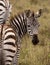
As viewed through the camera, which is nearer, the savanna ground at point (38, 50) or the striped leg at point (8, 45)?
the striped leg at point (8, 45)

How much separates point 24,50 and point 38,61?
83 cm

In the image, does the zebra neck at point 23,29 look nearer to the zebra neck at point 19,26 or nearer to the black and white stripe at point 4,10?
the zebra neck at point 19,26

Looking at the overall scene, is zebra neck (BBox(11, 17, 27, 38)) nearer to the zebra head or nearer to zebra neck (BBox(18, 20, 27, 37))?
zebra neck (BBox(18, 20, 27, 37))

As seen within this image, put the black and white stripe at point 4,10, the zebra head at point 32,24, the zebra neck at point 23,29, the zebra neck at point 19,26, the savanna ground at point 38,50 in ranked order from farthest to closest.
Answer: the black and white stripe at point 4,10 → the savanna ground at point 38,50 → the zebra head at point 32,24 → the zebra neck at point 23,29 → the zebra neck at point 19,26

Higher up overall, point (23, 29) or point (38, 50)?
point (23, 29)

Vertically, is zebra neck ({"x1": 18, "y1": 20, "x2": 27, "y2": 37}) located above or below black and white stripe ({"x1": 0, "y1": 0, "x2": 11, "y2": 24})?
below

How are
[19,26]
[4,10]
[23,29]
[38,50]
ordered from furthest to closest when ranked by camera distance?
[4,10] → [38,50] → [23,29] → [19,26]

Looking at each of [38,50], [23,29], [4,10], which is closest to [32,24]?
[23,29]

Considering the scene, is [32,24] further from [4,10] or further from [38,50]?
[4,10]

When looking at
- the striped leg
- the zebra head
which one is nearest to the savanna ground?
the zebra head

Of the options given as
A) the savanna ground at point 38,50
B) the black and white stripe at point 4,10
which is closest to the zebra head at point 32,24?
the savanna ground at point 38,50

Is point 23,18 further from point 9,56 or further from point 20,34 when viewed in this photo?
point 9,56

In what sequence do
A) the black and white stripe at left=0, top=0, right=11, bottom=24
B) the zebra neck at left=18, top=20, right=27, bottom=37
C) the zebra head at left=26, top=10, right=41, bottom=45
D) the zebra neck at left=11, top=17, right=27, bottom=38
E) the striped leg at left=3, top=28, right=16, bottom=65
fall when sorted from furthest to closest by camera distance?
the black and white stripe at left=0, top=0, right=11, bottom=24
the zebra head at left=26, top=10, right=41, bottom=45
the zebra neck at left=18, top=20, right=27, bottom=37
the zebra neck at left=11, top=17, right=27, bottom=38
the striped leg at left=3, top=28, right=16, bottom=65

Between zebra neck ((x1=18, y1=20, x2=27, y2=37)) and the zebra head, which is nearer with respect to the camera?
zebra neck ((x1=18, y1=20, x2=27, y2=37))
